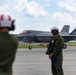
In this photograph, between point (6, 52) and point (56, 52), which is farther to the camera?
point (56, 52)

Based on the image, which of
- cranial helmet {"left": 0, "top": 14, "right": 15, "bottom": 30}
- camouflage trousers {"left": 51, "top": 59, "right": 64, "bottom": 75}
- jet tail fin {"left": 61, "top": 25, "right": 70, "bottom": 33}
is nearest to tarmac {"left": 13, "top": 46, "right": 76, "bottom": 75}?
camouflage trousers {"left": 51, "top": 59, "right": 64, "bottom": 75}

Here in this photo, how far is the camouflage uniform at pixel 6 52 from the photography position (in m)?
4.12

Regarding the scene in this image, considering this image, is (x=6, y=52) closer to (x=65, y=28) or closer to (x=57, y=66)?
(x=57, y=66)

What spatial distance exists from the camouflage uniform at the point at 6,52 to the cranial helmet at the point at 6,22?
121mm

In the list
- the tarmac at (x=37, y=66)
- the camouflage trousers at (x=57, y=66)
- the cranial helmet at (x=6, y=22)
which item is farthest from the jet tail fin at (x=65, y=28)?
the cranial helmet at (x=6, y=22)

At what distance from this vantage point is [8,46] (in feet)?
13.6

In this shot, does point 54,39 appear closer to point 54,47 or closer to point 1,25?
point 54,47

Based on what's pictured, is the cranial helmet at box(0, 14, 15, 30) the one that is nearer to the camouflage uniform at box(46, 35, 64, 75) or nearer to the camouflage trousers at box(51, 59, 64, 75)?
the camouflage uniform at box(46, 35, 64, 75)

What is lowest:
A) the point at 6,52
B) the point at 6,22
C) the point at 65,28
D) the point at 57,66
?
the point at 65,28

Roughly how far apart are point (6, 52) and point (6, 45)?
92 mm

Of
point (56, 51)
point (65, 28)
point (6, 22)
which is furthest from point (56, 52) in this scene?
point (65, 28)

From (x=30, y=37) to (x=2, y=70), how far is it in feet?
154

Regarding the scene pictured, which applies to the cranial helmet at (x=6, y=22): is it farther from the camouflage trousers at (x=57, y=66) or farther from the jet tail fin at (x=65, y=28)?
the jet tail fin at (x=65, y=28)

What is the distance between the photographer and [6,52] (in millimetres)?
4160
